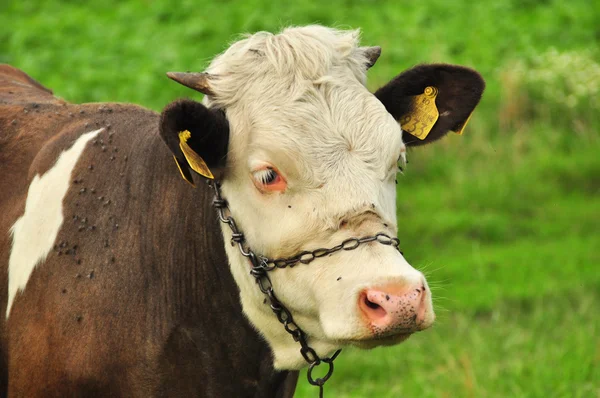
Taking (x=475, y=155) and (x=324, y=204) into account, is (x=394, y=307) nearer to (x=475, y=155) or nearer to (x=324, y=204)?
(x=324, y=204)

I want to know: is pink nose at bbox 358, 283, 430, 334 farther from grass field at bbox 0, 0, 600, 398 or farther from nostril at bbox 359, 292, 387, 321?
grass field at bbox 0, 0, 600, 398

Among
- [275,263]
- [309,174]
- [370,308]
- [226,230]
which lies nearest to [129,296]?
[226,230]

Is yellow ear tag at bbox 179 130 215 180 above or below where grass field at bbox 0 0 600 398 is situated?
above

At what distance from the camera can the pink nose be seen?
349cm

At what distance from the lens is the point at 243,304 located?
4.14 m

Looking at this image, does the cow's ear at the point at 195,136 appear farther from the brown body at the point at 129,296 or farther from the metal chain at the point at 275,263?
the brown body at the point at 129,296

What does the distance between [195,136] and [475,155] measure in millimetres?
7738

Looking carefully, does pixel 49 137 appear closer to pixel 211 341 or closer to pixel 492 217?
pixel 211 341

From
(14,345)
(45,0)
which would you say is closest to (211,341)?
(14,345)

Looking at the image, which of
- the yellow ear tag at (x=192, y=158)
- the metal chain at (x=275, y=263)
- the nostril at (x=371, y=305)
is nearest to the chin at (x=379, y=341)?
the nostril at (x=371, y=305)

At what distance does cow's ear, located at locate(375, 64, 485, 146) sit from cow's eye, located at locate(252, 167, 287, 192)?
770 mm

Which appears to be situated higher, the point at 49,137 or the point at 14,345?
the point at 49,137

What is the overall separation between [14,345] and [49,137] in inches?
37.8

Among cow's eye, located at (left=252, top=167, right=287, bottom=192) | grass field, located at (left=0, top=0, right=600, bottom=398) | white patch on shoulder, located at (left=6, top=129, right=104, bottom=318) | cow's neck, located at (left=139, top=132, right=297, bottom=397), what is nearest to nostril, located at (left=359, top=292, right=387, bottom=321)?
cow's eye, located at (left=252, top=167, right=287, bottom=192)
